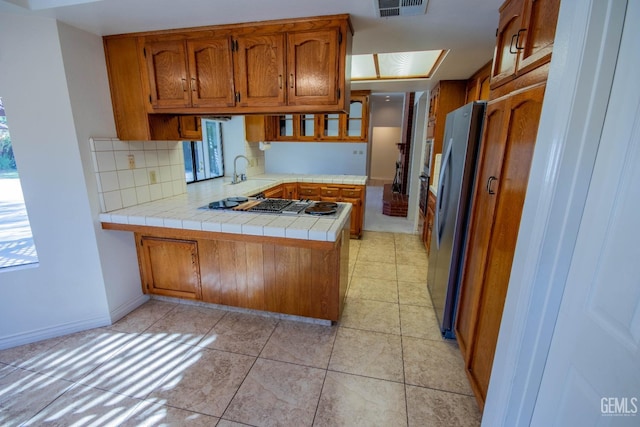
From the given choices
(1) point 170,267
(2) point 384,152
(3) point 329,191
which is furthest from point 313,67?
(2) point 384,152

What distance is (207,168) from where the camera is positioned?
12.9ft

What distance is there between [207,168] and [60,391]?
9.45 feet

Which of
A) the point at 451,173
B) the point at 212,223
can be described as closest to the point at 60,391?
the point at 212,223

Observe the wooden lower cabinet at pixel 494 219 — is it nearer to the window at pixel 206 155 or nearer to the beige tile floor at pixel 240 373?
the beige tile floor at pixel 240 373

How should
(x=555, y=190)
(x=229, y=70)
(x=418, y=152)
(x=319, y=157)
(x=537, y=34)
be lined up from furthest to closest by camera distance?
(x=319, y=157)
(x=418, y=152)
(x=229, y=70)
(x=537, y=34)
(x=555, y=190)

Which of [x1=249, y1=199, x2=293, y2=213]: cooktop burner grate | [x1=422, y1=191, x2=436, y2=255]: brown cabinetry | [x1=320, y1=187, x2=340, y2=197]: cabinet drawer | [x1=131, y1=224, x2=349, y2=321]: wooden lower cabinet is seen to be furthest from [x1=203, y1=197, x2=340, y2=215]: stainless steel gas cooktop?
[x1=320, y1=187, x2=340, y2=197]: cabinet drawer

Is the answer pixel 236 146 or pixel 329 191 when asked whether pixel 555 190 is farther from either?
pixel 236 146

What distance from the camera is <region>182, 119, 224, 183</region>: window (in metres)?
3.58

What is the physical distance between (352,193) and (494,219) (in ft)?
8.45

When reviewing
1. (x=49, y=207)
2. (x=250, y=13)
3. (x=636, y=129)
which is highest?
(x=250, y=13)

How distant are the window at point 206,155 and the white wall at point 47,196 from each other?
162cm

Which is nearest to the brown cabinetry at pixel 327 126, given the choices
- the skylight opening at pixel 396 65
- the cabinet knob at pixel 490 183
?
the skylight opening at pixel 396 65

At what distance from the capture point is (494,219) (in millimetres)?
1375

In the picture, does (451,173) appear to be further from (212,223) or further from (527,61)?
(212,223)
